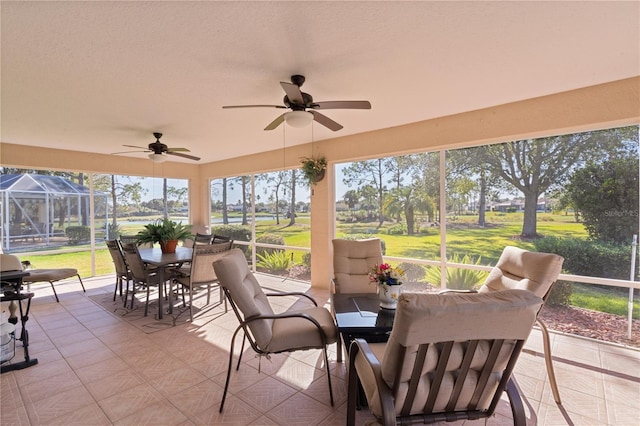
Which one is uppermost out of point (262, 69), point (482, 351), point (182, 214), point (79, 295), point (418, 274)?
point (262, 69)

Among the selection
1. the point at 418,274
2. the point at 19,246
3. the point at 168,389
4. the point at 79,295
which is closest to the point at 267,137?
the point at 418,274

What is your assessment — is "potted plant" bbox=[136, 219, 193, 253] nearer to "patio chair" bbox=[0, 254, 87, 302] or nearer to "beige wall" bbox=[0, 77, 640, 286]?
"patio chair" bbox=[0, 254, 87, 302]

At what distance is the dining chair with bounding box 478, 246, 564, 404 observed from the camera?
85.4 inches

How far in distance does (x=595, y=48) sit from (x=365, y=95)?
6.17 ft

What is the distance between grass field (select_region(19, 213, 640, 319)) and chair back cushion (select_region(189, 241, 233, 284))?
2.25m

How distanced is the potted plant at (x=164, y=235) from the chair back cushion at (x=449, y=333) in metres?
4.03

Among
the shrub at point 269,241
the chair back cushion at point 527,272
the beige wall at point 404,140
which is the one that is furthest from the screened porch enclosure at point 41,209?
the chair back cushion at point 527,272

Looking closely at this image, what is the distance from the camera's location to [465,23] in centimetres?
194

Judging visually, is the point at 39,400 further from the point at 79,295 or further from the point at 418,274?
the point at 418,274

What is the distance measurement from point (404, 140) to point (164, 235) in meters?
3.88

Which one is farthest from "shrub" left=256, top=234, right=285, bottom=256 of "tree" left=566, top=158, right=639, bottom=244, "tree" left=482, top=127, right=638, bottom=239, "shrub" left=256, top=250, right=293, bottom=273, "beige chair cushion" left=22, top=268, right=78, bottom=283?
"tree" left=566, top=158, right=639, bottom=244

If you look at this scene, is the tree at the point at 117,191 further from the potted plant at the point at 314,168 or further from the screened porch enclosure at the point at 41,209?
the potted plant at the point at 314,168

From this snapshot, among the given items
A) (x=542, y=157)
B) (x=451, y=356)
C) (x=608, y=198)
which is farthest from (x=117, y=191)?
(x=608, y=198)

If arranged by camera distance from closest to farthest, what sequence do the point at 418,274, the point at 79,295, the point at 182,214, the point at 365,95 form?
the point at 365,95, the point at 418,274, the point at 79,295, the point at 182,214
